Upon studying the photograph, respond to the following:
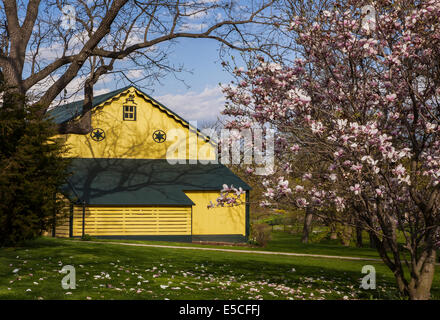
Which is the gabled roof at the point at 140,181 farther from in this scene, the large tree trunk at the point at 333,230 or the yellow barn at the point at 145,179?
the large tree trunk at the point at 333,230

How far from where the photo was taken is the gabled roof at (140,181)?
2695cm

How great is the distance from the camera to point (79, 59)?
15.8 meters

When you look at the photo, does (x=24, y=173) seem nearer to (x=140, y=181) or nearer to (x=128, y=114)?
(x=140, y=181)

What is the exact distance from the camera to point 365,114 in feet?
29.5

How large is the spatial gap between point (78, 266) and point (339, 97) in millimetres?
8366

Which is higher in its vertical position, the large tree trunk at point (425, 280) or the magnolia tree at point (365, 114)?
the magnolia tree at point (365, 114)

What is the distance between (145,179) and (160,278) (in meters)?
17.8

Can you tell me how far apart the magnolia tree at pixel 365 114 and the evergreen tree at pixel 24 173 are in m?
7.49

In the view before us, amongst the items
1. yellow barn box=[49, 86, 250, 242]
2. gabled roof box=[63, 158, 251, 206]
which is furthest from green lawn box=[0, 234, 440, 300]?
gabled roof box=[63, 158, 251, 206]

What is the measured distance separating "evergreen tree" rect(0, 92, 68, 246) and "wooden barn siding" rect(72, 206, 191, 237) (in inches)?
442

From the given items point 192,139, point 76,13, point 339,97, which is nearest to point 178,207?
point 192,139

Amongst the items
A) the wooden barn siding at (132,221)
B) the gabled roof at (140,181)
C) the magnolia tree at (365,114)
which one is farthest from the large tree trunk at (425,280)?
the wooden barn siding at (132,221)

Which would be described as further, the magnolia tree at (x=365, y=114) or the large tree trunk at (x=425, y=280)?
the large tree trunk at (x=425, y=280)

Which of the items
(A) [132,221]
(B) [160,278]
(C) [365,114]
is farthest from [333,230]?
(C) [365,114]
